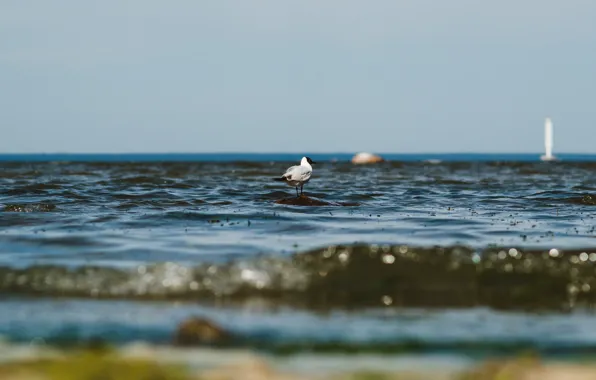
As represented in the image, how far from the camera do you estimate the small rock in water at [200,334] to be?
6930mm

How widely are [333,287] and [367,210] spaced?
11161mm

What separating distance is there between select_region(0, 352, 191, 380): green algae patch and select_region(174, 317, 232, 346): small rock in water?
868 millimetres

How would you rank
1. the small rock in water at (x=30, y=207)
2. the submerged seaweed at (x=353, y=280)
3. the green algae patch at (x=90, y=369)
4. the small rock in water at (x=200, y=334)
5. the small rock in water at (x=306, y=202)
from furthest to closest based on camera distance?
the small rock in water at (x=306, y=202) < the small rock in water at (x=30, y=207) < the submerged seaweed at (x=353, y=280) < the small rock in water at (x=200, y=334) < the green algae patch at (x=90, y=369)

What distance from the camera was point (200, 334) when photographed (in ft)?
23.2

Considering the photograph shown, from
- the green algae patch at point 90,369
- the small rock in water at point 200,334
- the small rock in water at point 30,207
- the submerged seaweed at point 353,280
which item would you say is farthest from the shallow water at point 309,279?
the small rock in water at point 30,207

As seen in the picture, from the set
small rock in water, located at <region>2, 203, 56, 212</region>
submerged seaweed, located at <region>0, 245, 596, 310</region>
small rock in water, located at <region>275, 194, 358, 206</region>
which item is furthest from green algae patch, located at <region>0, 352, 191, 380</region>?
small rock in water, located at <region>275, 194, 358, 206</region>

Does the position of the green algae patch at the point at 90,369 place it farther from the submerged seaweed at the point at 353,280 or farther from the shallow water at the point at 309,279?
the submerged seaweed at the point at 353,280

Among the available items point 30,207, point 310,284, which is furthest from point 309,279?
point 30,207

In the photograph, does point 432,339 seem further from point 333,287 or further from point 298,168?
point 298,168

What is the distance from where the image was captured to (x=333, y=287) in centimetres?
962

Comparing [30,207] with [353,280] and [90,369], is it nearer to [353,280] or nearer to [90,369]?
[353,280]

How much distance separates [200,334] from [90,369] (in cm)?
136

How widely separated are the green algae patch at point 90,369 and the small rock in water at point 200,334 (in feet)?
2.85

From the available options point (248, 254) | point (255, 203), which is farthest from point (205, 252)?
point (255, 203)
